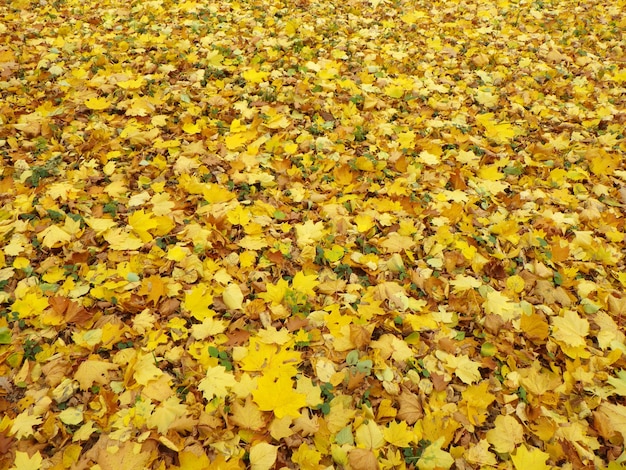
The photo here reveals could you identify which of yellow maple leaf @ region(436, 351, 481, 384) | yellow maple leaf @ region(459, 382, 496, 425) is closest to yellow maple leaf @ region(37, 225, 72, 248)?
yellow maple leaf @ region(436, 351, 481, 384)

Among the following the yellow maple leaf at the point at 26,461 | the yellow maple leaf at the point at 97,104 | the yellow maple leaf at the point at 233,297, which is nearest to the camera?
the yellow maple leaf at the point at 26,461

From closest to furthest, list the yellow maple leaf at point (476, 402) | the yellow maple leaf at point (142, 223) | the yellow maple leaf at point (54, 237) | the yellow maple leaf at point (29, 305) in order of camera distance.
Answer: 1. the yellow maple leaf at point (476, 402)
2. the yellow maple leaf at point (29, 305)
3. the yellow maple leaf at point (54, 237)
4. the yellow maple leaf at point (142, 223)

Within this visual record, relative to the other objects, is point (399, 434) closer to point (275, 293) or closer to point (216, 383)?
point (216, 383)

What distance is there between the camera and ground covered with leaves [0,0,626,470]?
6.26 ft

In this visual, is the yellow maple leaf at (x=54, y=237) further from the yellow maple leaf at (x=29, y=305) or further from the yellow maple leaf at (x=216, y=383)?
the yellow maple leaf at (x=216, y=383)

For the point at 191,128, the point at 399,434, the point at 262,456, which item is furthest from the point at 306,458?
the point at 191,128

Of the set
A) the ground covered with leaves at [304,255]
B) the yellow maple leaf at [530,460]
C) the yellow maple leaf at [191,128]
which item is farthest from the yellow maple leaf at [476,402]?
the yellow maple leaf at [191,128]

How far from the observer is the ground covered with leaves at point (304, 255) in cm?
191

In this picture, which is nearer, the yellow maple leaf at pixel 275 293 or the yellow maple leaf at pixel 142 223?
the yellow maple leaf at pixel 275 293

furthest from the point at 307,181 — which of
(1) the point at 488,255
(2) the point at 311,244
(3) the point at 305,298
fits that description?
(1) the point at 488,255

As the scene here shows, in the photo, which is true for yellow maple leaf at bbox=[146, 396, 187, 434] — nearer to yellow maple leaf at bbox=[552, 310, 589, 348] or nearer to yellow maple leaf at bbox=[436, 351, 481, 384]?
yellow maple leaf at bbox=[436, 351, 481, 384]

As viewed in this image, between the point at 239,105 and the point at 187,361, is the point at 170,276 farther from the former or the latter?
the point at 239,105

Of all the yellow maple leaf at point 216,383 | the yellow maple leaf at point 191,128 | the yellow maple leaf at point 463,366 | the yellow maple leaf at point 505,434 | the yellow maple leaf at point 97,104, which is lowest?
the yellow maple leaf at point 505,434

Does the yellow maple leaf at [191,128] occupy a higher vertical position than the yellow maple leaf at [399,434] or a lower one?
higher
